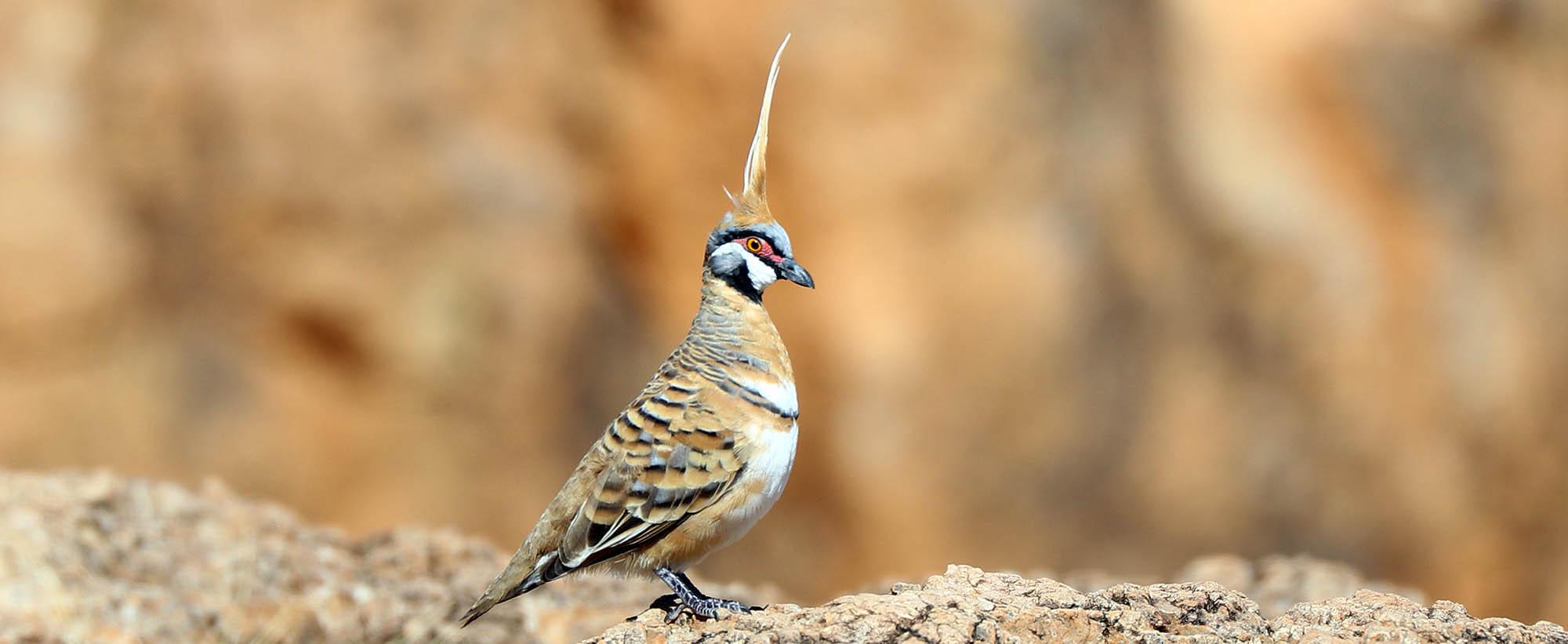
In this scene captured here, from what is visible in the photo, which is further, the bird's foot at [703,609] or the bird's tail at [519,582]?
the bird's tail at [519,582]

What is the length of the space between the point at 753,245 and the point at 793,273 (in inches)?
5.7

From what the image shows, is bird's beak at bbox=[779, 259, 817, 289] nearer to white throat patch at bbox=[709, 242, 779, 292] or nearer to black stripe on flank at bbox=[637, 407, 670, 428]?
white throat patch at bbox=[709, 242, 779, 292]

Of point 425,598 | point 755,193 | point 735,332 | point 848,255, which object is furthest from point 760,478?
point 848,255

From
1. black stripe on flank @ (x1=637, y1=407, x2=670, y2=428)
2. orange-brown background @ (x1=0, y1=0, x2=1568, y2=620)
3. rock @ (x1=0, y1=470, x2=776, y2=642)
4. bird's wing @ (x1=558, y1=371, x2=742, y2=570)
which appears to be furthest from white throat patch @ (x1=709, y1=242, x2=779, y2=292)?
orange-brown background @ (x1=0, y1=0, x2=1568, y2=620)

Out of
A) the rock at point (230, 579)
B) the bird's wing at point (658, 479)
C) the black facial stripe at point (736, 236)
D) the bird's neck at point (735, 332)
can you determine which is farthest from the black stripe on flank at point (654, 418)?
the rock at point (230, 579)

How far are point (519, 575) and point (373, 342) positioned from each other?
6607mm

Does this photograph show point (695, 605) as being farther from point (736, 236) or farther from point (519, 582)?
point (736, 236)

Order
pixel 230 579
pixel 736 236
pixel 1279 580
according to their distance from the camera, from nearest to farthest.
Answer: pixel 736 236, pixel 230 579, pixel 1279 580

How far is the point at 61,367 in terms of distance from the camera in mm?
9320

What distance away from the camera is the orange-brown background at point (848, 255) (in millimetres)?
9453

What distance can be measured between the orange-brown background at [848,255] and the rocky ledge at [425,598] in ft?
7.71

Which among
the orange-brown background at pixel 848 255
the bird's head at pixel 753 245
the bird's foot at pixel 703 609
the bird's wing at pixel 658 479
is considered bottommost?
the bird's foot at pixel 703 609

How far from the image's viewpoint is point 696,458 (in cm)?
346

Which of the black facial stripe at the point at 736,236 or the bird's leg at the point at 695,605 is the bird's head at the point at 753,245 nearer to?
the black facial stripe at the point at 736,236
